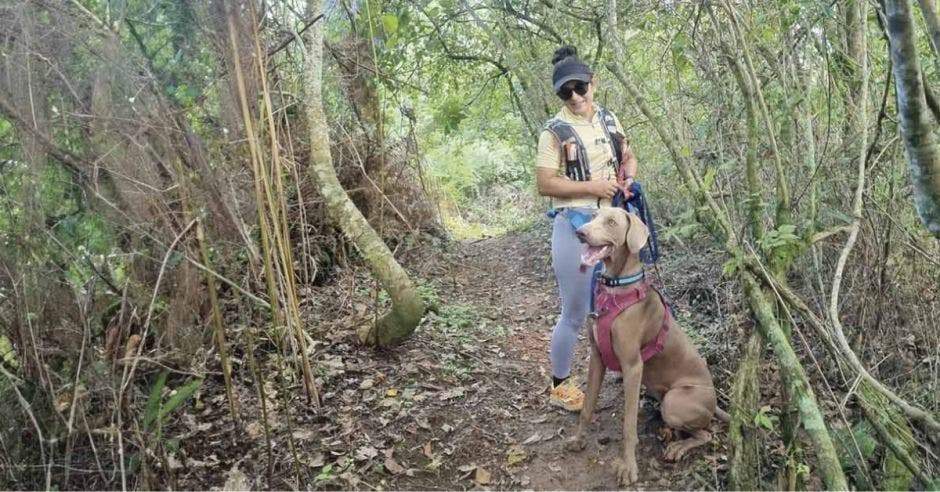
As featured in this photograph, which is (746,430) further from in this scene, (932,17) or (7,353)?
(7,353)

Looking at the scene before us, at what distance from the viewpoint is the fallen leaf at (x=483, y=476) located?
3.84 meters

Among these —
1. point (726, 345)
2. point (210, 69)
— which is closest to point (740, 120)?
point (726, 345)

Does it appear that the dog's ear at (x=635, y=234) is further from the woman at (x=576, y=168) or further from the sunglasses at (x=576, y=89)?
the sunglasses at (x=576, y=89)

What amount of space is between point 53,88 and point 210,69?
0.75 m

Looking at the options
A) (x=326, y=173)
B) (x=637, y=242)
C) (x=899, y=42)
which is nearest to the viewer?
(x=899, y=42)

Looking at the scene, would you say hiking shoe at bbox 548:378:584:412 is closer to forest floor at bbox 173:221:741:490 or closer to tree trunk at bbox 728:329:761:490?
forest floor at bbox 173:221:741:490

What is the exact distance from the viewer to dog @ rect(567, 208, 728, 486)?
3713 mm

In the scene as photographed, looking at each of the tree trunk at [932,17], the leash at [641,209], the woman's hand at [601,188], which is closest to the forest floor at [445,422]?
the leash at [641,209]

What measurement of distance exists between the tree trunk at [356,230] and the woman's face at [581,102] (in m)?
2.01

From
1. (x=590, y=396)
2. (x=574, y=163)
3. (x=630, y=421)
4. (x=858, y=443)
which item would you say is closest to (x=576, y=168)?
(x=574, y=163)

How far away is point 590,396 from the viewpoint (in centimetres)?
403

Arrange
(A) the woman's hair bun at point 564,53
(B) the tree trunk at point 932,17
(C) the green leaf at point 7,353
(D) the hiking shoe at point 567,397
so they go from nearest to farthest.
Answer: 1. (B) the tree trunk at point 932,17
2. (C) the green leaf at point 7,353
3. (A) the woman's hair bun at point 564,53
4. (D) the hiking shoe at point 567,397

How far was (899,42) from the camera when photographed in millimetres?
2385

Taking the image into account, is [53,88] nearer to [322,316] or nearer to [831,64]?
[322,316]
